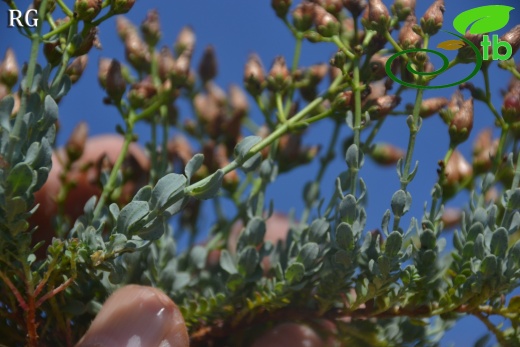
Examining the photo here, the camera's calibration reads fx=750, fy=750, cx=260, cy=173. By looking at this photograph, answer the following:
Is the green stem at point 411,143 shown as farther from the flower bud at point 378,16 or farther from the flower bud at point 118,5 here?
the flower bud at point 118,5

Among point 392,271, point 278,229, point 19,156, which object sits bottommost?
point 278,229

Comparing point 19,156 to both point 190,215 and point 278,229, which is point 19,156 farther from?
point 278,229

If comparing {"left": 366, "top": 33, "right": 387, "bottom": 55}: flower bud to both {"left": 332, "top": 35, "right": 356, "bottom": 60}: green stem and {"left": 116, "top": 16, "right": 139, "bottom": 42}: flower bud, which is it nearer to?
{"left": 332, "top": 35, "right": 356, "bottom": 60}: green stem

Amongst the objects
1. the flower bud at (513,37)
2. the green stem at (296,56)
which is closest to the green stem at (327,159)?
the green stem at (296,56)

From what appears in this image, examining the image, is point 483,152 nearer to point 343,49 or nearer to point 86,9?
A: point 343,49

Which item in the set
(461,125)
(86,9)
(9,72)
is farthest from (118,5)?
(461,125)

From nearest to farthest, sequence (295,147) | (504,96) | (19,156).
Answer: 1. (19,156)
2. (504,96)
3. (295,147)

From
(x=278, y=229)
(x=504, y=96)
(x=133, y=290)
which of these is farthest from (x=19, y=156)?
(x=278, y=229)
